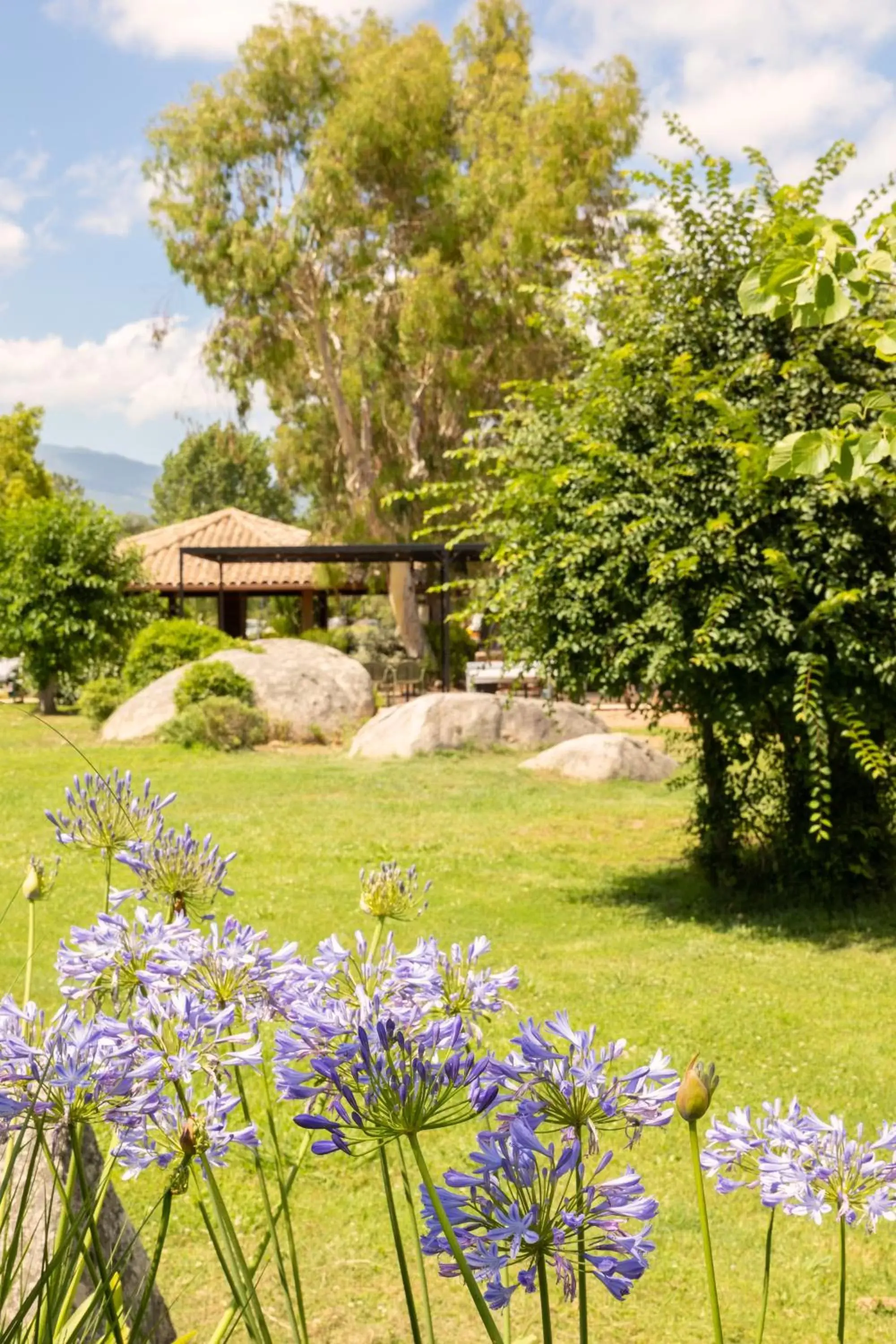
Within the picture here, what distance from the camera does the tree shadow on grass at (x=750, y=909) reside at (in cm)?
805

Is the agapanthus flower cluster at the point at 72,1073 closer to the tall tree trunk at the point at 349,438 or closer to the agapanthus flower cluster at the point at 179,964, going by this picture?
the agapanthus flower cluster at the point at 179,964

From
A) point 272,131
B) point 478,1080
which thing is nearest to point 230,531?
point 272,131

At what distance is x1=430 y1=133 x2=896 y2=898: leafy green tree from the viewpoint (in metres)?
7.43

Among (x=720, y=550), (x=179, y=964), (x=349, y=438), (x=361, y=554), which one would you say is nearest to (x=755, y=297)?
(x=179, y=964)

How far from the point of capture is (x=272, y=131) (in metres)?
26.9

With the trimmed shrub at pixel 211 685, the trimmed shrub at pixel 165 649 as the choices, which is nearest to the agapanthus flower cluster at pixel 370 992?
the trimmed shrub at pixel 211 685

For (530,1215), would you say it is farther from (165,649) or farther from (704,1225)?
(165,649)

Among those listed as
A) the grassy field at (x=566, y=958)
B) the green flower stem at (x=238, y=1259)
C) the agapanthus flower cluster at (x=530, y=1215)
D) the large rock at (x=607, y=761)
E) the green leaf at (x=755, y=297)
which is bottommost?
the grassy field at (x=566, y=958)

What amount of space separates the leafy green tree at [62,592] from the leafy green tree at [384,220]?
621 centimetres

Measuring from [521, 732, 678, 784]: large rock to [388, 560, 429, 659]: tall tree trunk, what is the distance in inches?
546

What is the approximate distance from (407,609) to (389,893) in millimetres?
27807

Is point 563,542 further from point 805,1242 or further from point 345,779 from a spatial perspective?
point 345,779

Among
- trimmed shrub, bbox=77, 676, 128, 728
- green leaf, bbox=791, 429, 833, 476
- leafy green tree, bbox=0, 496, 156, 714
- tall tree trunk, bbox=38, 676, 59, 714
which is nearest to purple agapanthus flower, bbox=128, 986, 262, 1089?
green leaf, bbox=791, 429, 833, 476

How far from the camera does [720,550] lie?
7.58m
